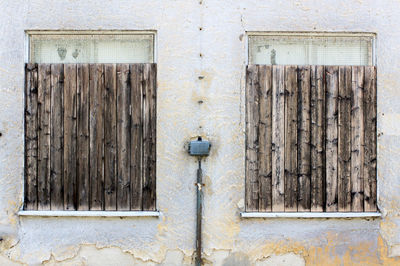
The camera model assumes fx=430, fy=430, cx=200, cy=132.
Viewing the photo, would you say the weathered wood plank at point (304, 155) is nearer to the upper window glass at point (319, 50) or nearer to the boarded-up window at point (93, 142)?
the upper window glass at point (319, 50)

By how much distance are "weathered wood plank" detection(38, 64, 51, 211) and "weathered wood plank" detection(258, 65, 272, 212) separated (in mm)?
2198

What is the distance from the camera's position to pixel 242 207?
4445mm

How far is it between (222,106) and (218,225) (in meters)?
1.23

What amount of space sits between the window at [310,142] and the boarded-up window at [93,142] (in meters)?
1.09

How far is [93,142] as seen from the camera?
4453mm

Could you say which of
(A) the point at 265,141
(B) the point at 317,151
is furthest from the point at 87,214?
(B) the point at 317,151

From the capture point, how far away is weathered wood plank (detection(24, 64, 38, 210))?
4461 mm

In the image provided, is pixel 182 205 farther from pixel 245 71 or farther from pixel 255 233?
pixel 245 71

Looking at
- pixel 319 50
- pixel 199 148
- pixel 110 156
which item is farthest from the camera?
pixel 319 50

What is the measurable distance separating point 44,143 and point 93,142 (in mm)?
→ 511

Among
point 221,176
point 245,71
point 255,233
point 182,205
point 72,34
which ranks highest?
point 72,34

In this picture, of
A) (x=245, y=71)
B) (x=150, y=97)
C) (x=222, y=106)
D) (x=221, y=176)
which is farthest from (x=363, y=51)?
(x=150, y=97)

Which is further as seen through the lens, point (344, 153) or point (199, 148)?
point (344, 153)

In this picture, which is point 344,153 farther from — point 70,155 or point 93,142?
point 70,155
